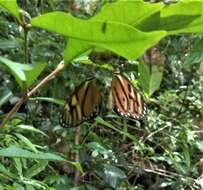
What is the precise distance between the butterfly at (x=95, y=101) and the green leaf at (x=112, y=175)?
0.75m

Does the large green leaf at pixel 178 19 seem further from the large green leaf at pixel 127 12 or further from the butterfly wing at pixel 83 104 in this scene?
the butterfly wing at pixel 83 104

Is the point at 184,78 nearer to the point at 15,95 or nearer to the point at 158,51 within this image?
the point at 158,51

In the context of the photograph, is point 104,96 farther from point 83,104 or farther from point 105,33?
point 105,33

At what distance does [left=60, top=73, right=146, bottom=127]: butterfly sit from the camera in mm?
820

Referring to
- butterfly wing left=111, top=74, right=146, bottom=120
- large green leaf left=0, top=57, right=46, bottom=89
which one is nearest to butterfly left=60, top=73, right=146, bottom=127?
butterfly wing left=111, top=74, right=146, bottom=120

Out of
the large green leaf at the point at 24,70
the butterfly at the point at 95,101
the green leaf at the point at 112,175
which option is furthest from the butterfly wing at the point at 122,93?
the green leaf at the point at 112,175

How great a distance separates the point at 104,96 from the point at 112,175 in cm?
28

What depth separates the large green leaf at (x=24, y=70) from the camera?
20.1 inches

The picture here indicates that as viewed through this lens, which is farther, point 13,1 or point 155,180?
point 155,180

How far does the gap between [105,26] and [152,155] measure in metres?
1.62

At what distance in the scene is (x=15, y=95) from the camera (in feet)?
5.20

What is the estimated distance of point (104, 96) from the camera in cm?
180

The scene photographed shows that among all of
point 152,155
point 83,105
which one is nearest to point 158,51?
point 152,155

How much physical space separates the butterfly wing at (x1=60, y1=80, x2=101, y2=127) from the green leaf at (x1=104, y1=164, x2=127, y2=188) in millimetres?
779
